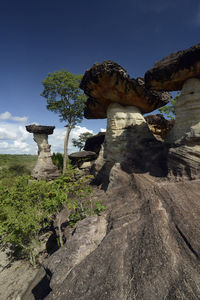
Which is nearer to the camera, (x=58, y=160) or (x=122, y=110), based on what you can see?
(x=122, y=110)

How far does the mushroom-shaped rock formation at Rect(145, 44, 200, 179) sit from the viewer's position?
5.48 meters

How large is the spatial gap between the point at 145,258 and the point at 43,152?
2056 centimetres

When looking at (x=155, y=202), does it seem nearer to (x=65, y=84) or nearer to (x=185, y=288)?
(x=185, y=288)

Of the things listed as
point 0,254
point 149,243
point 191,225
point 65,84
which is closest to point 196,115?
point 191,225

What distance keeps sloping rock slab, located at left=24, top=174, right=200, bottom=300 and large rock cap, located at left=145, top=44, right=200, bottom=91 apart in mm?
5230

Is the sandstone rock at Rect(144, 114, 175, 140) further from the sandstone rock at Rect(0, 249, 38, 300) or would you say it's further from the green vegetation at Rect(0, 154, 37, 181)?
the green vegetation at Rect(0, 154, 37, 181)

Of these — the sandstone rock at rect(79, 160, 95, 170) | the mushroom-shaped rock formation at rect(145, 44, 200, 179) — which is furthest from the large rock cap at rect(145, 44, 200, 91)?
the sandstone rock at rect(79, 160, 95, 170)

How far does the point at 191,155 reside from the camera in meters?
5.47

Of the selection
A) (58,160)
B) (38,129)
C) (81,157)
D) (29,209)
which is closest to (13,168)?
(58,160)

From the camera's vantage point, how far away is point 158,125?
48.2 feet

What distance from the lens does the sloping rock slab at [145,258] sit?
269 cm

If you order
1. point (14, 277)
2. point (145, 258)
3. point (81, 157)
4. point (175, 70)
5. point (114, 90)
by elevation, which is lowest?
point (14, 277)

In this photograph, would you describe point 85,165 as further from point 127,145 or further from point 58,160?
point 127,145

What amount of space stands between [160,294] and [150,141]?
756 cm
